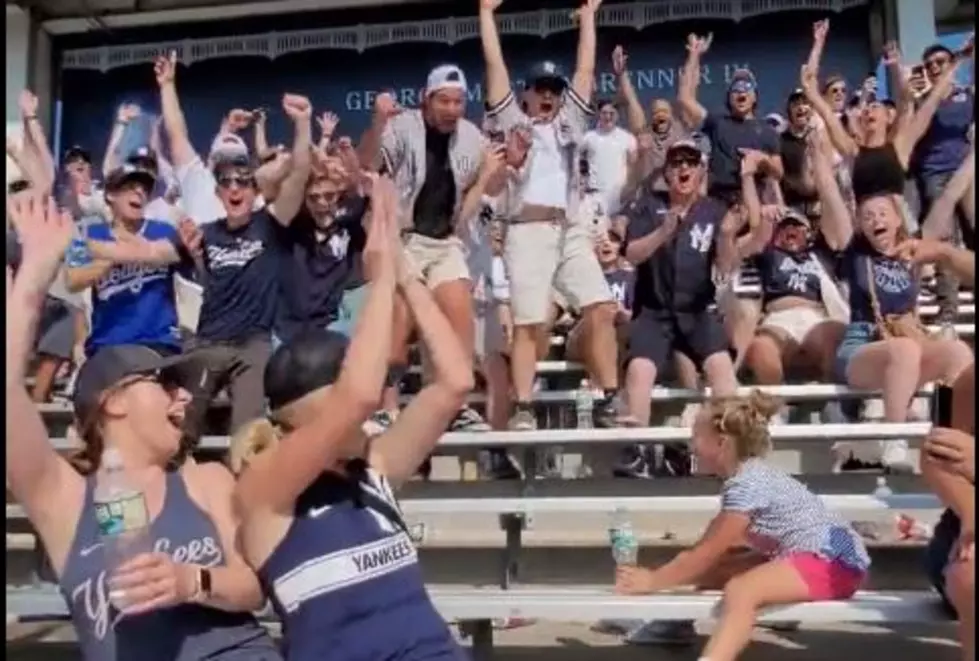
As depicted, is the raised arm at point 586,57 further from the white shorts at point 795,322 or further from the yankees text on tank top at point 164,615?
the yankees text on tank top at point 164,615

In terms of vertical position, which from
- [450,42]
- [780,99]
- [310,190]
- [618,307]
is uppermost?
[450,42]

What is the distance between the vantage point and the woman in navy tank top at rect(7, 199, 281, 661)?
89.4 inches

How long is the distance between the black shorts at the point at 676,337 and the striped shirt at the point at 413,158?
0.96 metres

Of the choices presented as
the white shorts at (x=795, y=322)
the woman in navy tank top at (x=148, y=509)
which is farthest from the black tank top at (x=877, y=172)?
the woman in navy tank top at (x=148, y=509)

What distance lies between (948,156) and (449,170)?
120 inches

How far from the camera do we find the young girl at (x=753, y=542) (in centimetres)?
338

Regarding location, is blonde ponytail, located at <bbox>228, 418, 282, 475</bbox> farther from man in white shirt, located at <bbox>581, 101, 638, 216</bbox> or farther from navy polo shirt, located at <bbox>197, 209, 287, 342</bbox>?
man in white shirt, located at <bbox>581, 101, 638, 216</bbox>

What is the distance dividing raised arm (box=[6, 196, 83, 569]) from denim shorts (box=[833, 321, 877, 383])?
3436mm

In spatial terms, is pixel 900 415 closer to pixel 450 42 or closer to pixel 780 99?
pixel 780 99

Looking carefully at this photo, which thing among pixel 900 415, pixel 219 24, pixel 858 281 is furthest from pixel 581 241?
pixel 219 24

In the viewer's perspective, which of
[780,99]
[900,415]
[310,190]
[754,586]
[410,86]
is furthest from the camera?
[410,86]

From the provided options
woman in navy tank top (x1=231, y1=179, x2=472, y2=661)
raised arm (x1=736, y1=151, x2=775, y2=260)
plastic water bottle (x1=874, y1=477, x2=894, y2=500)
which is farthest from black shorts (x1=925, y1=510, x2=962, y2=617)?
raised arm (x1=736, y1=151, x2=775, y2=260)

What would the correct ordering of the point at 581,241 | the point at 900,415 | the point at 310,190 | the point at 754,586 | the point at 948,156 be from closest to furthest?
the point at 754,586
the point at 900,415
the point at 310,190
the point at 581,241
the point at 948,156

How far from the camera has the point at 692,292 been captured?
207 inches
